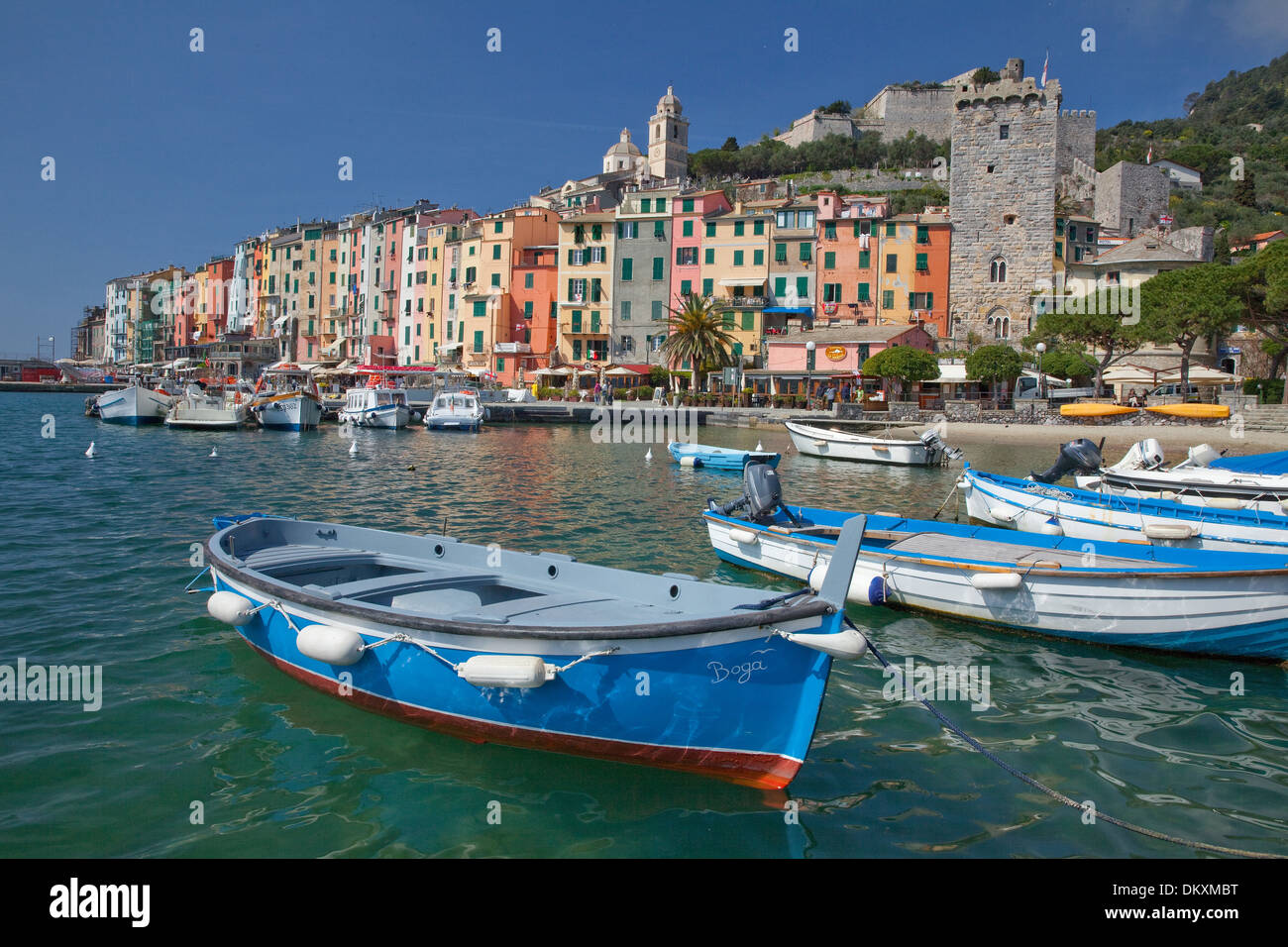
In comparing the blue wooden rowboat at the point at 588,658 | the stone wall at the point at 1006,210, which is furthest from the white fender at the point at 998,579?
the stone wall at the point at 1006,210

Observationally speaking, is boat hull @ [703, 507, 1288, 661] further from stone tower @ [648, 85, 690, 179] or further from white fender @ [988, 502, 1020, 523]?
stone tower @ [648, 85, 690, 179]

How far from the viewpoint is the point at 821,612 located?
568 centimetres

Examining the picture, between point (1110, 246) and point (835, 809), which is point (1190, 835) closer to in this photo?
point (835, 809)

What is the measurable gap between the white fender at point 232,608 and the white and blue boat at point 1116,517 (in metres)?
11.3

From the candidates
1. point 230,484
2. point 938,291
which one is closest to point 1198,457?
point 230,484

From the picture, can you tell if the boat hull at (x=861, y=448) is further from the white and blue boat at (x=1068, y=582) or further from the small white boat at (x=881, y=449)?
the white and blue boat at (x=1068, y=582)

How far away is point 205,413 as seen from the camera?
4169cm

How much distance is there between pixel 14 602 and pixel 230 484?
12128 mm

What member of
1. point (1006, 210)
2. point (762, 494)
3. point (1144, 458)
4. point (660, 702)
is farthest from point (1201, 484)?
point (1006, 210)

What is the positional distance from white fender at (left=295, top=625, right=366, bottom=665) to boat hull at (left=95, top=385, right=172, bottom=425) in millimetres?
44031

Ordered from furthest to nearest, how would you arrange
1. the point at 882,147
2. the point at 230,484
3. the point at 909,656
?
the point at 882,147 < the point at 230,484 < the point at 909,656

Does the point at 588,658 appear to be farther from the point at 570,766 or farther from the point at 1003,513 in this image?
the point at 1003,513

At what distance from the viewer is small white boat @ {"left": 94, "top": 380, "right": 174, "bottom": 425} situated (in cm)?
4409

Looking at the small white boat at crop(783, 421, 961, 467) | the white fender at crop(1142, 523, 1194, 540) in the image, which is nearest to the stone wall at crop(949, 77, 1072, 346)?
the small white boat at crop(783, 421, 961, 467)
